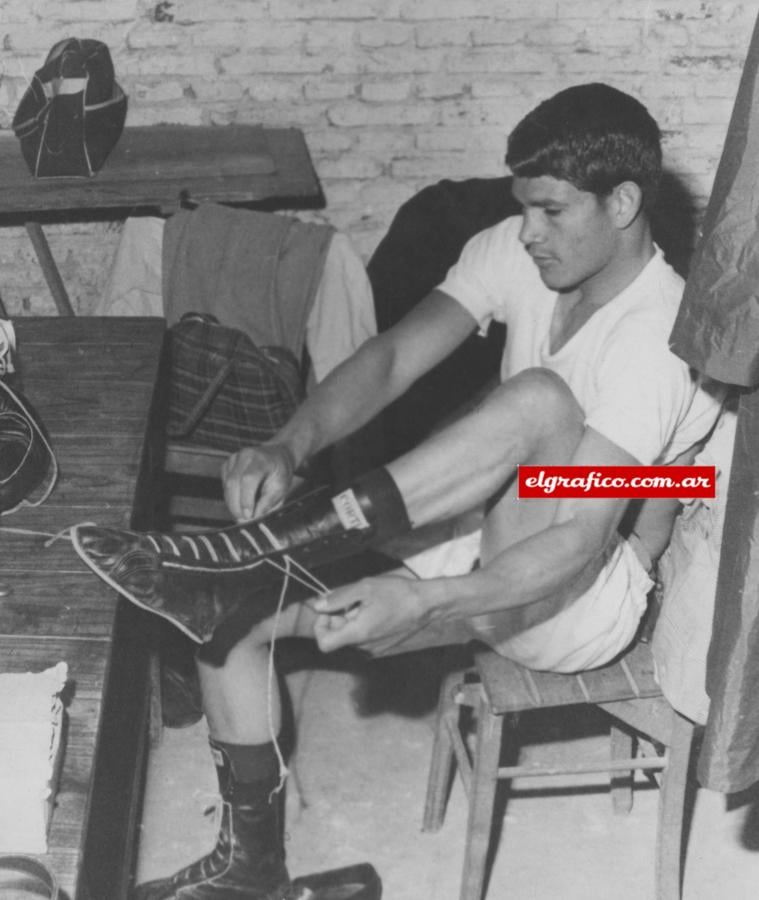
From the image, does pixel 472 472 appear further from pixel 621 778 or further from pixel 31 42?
pixel 31 42

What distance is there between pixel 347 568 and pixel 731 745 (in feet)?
4.74

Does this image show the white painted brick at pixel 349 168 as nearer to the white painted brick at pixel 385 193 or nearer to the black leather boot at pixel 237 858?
the white painted brick at pixel 385 193

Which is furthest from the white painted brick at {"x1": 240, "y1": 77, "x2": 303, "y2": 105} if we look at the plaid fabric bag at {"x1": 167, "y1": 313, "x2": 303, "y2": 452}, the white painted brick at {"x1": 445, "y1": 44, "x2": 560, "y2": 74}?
the plaid fabric bag at {"x1": 167, "y1": 313, "x2": 303, "y2": 452}

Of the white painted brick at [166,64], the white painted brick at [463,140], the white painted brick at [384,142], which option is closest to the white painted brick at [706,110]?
the white painted brick at [463,140]

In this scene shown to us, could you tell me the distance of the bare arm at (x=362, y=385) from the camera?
2068 millimetres

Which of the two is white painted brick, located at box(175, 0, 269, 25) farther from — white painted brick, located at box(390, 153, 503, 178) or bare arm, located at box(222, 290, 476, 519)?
bare arm, located at box(222, 290, 476, 519)

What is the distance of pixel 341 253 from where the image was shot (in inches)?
109

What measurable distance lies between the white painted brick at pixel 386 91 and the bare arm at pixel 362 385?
1.12 meters

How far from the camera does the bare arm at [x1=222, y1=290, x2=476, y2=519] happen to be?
207cm

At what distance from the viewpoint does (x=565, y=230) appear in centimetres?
206

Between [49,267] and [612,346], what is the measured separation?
1.83m

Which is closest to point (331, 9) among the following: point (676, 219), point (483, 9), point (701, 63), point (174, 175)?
point (483, 9)

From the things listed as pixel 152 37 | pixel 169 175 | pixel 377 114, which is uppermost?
pixel 152 37

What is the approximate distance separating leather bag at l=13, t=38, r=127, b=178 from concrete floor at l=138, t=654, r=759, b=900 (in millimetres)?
1471
